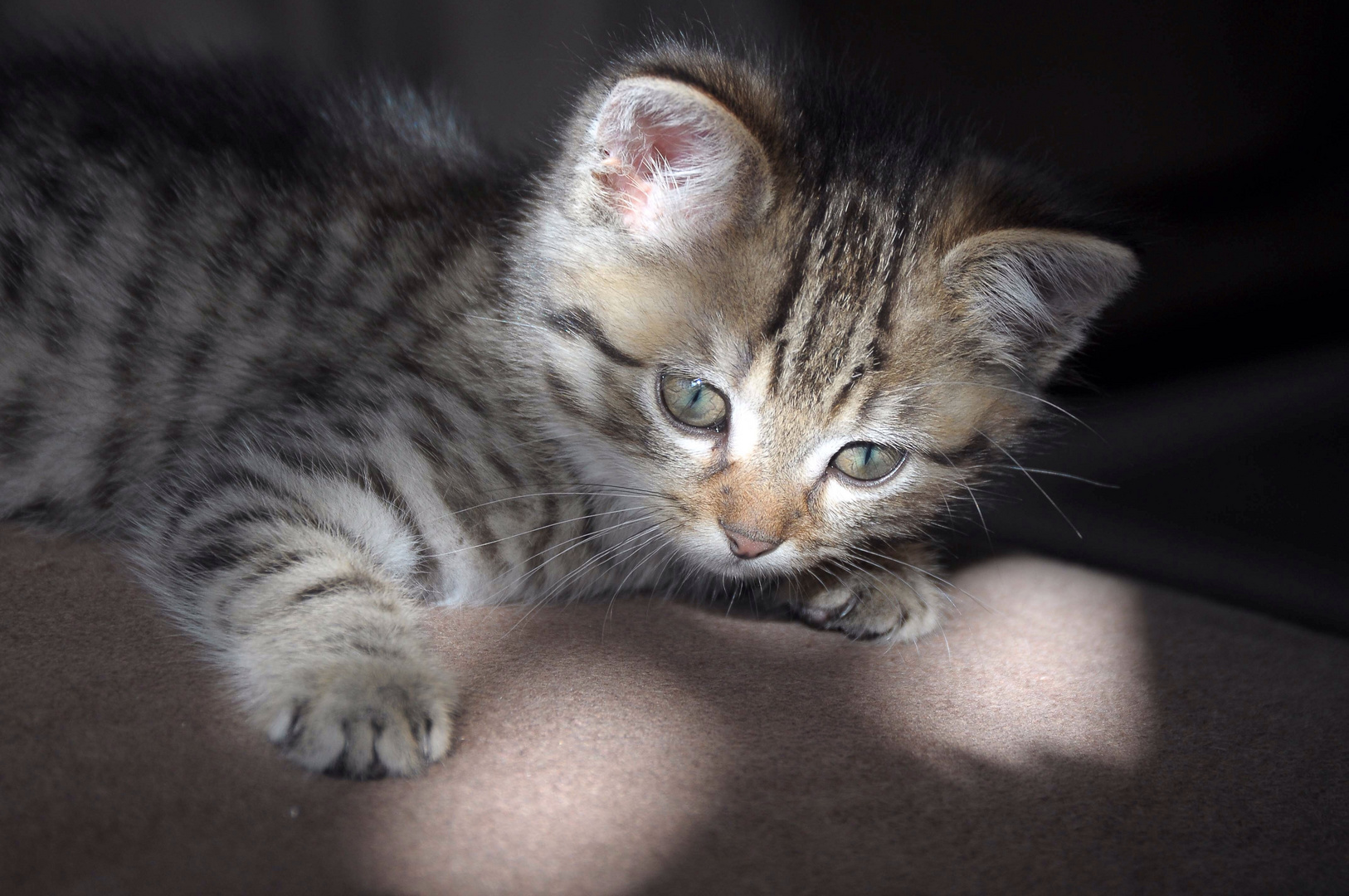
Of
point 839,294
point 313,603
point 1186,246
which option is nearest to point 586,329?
point 839,294

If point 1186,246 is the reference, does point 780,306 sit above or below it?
below

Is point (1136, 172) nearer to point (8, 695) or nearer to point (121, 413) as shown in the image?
point (121, 413)

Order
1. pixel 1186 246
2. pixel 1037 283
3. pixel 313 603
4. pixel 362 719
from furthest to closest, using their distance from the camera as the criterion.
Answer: pixel 1186 246 < pixel 1037 283 < pixel 313 603 < pixel 362 719

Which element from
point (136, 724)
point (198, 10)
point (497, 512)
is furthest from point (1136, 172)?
point (198, 10)

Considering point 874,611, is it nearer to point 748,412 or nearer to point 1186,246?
point 748,412

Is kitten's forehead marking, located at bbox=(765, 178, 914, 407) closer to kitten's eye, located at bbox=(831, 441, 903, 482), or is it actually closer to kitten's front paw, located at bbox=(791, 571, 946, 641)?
kitten's eye, located at bbox=(831, 441, 903, 482)

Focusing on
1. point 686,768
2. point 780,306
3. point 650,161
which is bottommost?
point 686,768

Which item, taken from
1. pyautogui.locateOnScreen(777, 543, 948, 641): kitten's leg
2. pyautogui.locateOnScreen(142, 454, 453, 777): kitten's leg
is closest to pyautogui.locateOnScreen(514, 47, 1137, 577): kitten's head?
pyautogui.locateOnScreen(777, 543, 948, 641): kitten's leg

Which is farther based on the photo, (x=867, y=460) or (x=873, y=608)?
(x=873, y=608)
